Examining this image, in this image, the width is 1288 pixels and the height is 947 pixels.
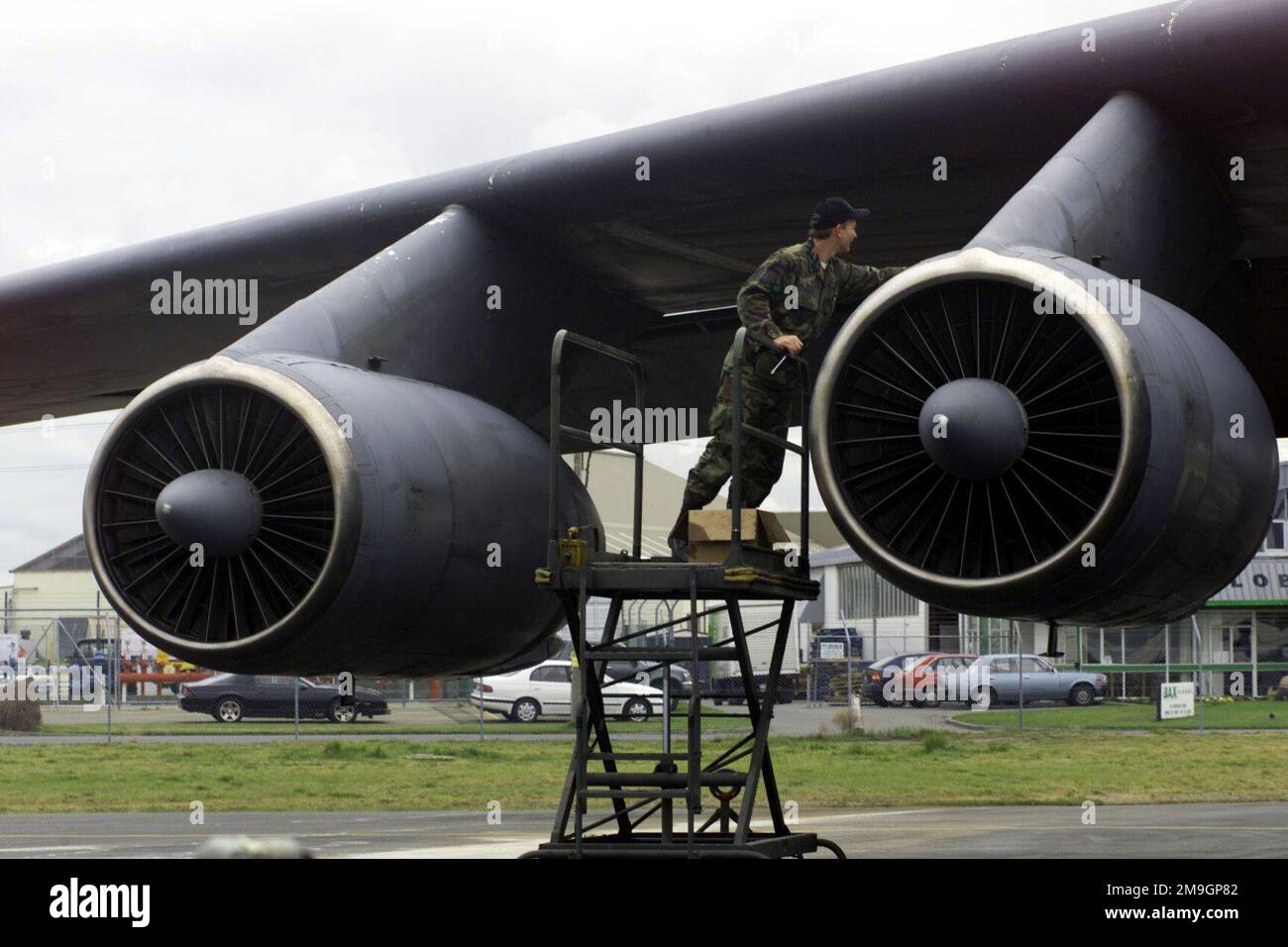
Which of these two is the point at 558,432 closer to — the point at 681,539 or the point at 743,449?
the point at 681,539

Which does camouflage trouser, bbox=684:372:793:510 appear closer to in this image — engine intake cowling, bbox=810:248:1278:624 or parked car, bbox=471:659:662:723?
engine intake cowling, bbox=810:248:1278:624

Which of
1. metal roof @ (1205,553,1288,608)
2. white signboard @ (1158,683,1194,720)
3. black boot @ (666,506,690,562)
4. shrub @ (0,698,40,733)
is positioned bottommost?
white signboard @ (1158,683,1194,720)

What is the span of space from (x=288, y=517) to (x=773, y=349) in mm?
2582

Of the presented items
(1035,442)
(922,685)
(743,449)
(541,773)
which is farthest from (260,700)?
(1035,442)

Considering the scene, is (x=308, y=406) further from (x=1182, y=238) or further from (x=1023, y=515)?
(x=1182, y=238)

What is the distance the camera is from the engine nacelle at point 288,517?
8367 mm

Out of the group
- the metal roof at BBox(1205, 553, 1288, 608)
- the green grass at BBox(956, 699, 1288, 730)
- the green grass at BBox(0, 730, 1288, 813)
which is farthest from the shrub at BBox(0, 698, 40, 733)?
the metal roof at BBox(1205, 553, 1288, 608)

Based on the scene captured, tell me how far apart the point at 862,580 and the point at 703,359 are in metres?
57.1

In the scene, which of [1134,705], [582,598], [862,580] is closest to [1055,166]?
[582,598]

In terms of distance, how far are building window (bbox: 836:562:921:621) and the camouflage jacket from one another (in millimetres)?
57082

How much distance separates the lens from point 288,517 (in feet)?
27.9

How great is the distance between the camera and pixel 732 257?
37.5 ft

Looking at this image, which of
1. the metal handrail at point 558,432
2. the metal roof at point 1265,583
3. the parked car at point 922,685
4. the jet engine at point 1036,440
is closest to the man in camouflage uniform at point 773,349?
the metal handrail at point 558,432

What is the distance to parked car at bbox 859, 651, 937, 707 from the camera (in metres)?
→ 42.8
